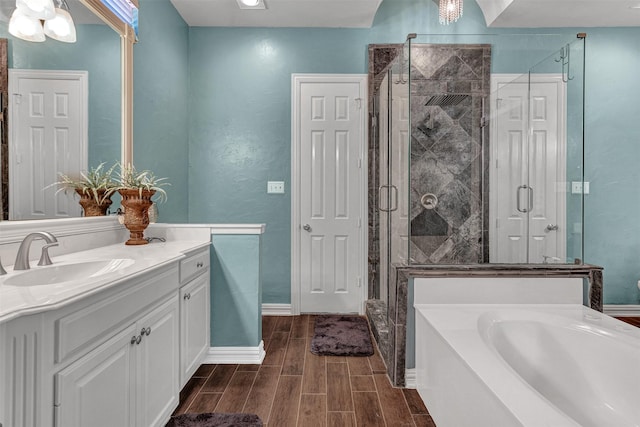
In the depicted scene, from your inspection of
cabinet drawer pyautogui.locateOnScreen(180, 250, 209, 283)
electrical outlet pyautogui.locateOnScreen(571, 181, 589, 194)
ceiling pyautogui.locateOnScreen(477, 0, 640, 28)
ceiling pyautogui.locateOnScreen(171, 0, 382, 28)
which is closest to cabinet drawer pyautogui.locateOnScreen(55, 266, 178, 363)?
cabinet drawer pyautogui.locateOnScreen(180, 250, 209, 283)

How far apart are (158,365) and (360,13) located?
301 cm

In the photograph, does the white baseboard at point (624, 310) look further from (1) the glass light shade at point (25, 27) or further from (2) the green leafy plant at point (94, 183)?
(1) the glass light shade at point (25, 27)

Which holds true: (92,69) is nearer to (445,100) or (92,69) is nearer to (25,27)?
(25,27)

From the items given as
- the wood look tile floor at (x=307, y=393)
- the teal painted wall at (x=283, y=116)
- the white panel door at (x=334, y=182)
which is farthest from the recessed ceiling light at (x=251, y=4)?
the wood look tile floor at (x=307, y=393)

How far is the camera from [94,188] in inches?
72.8

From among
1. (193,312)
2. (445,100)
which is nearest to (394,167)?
(445,100)

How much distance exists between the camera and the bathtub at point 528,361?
46.7 inches

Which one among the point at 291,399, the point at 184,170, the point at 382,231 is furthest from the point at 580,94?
the point at 184,170

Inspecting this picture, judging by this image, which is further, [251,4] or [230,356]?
[251,4]

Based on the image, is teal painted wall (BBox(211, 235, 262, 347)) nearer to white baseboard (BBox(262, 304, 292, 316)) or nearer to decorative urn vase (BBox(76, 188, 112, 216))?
decorative urn vase (BBox(76, 188, 112, 216))

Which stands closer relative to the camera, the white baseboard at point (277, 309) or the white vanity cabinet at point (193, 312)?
the white vanity cabinet at point (193, 312)

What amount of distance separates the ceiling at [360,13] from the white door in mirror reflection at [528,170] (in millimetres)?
1092

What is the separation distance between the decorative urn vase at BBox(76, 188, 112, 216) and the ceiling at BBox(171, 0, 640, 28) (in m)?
1.91

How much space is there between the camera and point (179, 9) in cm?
294
